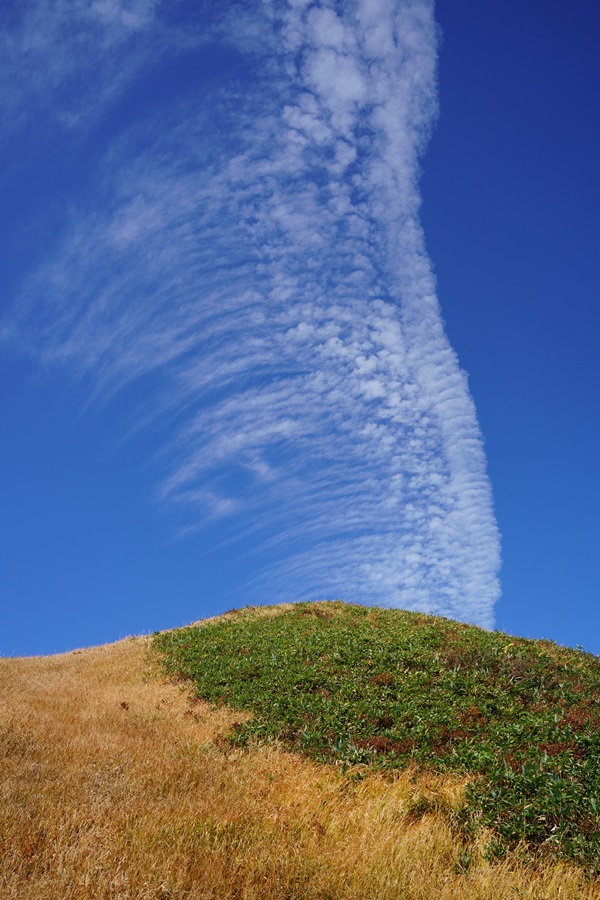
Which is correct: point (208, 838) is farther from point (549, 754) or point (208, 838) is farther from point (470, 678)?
point (470, 678)

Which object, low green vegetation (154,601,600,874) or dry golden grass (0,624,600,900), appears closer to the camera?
dry golden grass (0,624,600,900)

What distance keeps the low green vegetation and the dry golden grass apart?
85 cm

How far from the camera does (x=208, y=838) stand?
25.3 feet

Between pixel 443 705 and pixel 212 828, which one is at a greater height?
pixel 443 705

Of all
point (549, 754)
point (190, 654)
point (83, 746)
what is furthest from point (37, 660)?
point (549, 754)

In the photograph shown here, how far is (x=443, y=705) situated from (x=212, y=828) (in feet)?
31.4

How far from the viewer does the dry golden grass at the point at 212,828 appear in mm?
6797

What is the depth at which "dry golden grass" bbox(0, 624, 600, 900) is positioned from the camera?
6797 mm

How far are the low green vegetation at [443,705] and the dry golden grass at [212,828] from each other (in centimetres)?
85

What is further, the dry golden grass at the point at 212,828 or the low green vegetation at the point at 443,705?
the low green vegetation at the point at 443,705

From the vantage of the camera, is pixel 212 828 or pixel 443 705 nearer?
pixel 212 828

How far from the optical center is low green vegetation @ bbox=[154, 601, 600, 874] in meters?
9.93

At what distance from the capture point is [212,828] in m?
8.05

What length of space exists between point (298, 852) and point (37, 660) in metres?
29.6
